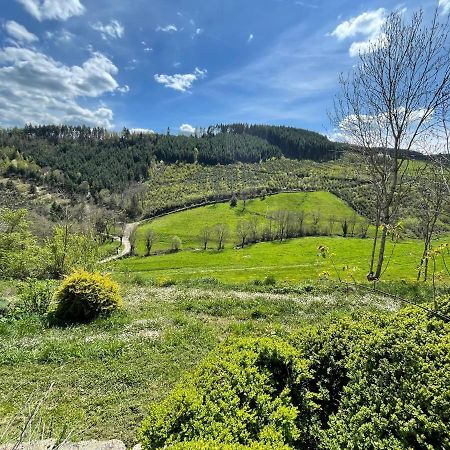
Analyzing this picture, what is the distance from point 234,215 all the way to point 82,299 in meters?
116

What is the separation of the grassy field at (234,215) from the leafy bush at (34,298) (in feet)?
279

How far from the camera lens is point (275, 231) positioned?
348 feet

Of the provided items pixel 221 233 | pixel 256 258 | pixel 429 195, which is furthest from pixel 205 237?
pixel 429 195

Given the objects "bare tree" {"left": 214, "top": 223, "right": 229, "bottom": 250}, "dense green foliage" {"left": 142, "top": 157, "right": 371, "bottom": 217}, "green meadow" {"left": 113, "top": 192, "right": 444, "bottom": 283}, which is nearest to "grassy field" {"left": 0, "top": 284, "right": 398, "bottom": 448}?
"green meadow" {"left": 113, "top": 192, "right": 444, "bottom": 283}

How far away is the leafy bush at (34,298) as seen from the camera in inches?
528

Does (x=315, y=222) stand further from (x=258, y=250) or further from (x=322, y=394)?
(x=322, y=394)

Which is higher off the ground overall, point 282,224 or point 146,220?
point 282,224

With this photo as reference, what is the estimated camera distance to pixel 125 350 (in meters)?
9.82

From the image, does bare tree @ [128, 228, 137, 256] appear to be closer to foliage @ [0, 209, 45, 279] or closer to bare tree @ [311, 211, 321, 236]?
bare tree @ [311, 211, 321, 236]

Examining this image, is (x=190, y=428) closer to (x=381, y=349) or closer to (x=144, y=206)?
(x=381, y=349)

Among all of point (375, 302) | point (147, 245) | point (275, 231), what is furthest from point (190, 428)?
point (275, 231)

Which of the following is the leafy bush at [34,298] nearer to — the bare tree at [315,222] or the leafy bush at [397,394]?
the leafy bush at [397,394]

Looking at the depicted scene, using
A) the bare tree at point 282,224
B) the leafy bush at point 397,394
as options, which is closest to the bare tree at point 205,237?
the bare tree at point 282,224

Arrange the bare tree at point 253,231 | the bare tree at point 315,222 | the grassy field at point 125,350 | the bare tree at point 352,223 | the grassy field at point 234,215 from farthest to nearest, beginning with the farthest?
1. the grassy field at point 234,215
2. the bare tree at point 352,223
3. the bare tree at point 315,222
4. the bare tree at point 253,231
5. the grassy field at point 125,350
